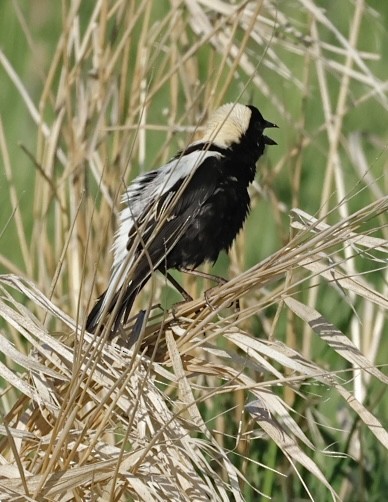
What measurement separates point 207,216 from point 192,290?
311mm

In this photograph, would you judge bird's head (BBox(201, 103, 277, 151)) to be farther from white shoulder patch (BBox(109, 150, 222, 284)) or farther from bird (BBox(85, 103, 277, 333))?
white shoulder patch (BBox(109, 150, 222, 284))

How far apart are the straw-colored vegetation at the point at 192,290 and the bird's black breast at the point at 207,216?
15 centimetres

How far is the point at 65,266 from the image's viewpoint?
10.4 ft

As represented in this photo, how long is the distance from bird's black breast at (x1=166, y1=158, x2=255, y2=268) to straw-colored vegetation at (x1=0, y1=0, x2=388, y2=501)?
146mm

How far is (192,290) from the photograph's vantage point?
10.2ft

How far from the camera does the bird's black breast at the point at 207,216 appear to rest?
2.86m

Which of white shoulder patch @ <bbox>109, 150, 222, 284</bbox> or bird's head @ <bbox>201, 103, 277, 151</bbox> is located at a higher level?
bird's head @ <bbox>201, 103, 277, 151</bbox>

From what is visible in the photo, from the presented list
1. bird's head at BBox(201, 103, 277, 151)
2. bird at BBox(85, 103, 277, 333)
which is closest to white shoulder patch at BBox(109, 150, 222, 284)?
bird at BBox(85, 103, 277, 333)

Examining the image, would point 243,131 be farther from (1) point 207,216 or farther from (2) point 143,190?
(2) point 143,190

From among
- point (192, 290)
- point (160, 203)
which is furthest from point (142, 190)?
point (192, 290)

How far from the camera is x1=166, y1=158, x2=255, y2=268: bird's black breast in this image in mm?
2863

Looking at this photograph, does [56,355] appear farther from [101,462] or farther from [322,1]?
[322,1]

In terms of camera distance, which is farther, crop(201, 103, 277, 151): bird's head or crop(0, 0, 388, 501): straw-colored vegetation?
crop(201, 103, 277, 151): bird's head

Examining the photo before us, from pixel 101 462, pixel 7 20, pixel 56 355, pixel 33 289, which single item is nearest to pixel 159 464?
pixel 101 462
